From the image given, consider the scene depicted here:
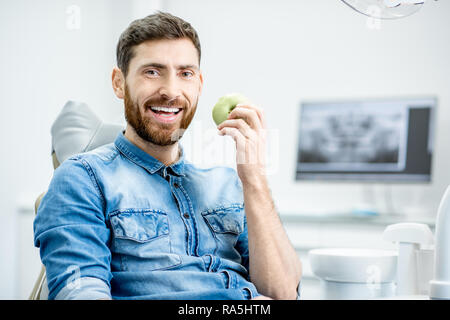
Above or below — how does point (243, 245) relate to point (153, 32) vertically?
below

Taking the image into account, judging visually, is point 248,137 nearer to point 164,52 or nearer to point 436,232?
point 164,52

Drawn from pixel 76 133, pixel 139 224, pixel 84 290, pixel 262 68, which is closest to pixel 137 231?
pixel 139 224

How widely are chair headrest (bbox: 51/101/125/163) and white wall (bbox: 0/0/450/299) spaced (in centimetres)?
64

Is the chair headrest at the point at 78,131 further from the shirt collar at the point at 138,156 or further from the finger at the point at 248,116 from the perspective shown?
the finger at the point at 248,116

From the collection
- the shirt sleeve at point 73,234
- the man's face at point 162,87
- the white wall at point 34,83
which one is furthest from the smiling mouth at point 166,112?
the white wall at point 34,83

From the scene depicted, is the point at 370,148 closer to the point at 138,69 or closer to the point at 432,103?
the point at 432,103

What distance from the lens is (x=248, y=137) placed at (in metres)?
0.79

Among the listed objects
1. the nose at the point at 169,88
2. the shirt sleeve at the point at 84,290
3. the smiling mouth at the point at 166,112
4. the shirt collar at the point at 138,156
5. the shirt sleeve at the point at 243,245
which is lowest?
the shirt sleeve at the point at 84,290

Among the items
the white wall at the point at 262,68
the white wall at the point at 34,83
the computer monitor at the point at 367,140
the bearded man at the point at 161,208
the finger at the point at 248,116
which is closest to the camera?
the bearded man at the point at 161,208

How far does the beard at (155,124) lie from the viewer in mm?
806

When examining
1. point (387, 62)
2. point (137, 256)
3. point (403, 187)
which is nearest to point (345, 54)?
point (387, 62)

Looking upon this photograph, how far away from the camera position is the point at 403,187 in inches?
90.7

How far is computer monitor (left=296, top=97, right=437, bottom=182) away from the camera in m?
2.19

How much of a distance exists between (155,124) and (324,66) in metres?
1.76
